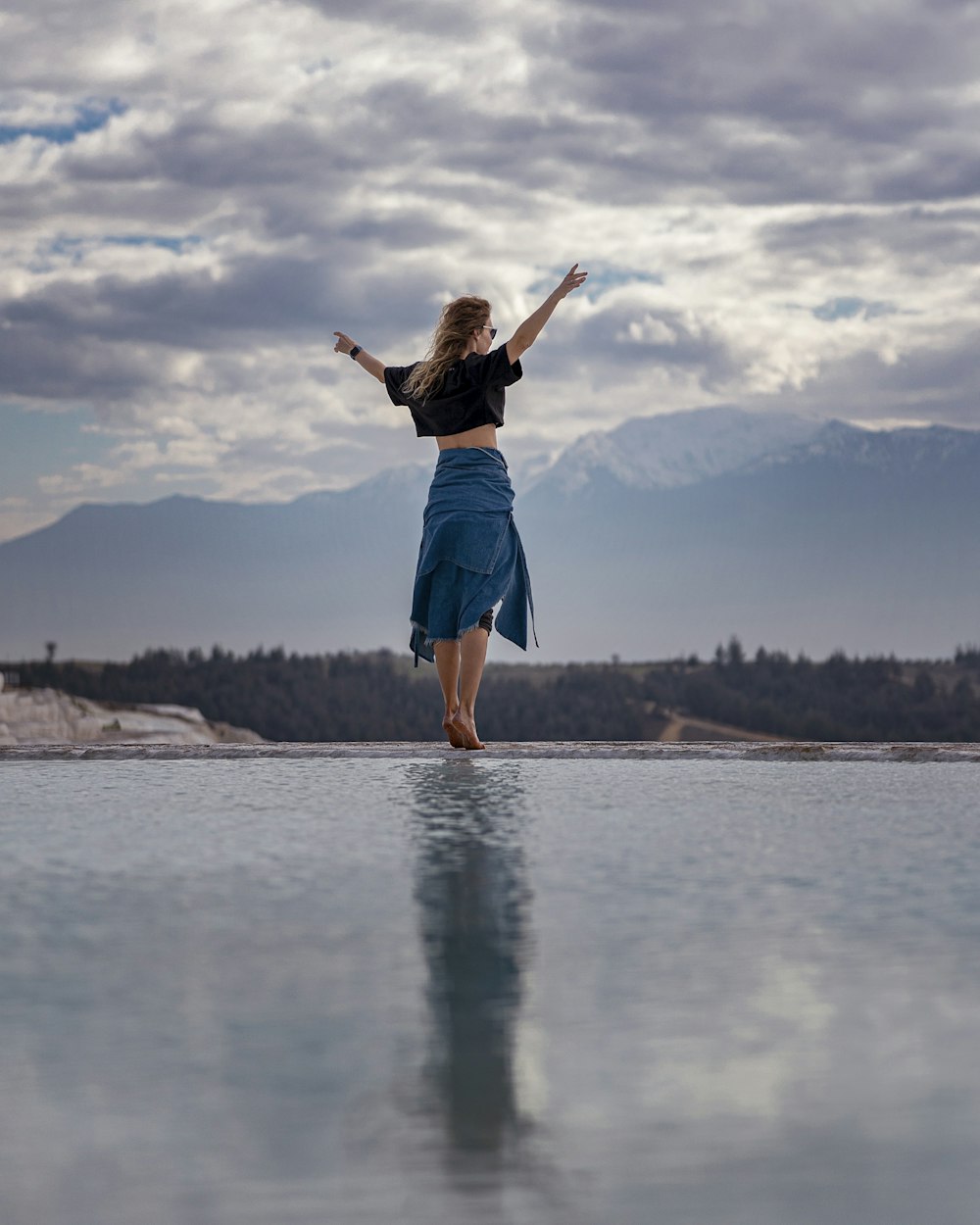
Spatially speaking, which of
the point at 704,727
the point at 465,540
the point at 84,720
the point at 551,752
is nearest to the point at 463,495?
the point at 465,540

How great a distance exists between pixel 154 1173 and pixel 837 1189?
0.48m

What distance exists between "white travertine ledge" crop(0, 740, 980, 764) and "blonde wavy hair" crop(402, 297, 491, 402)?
Answer: 1186 millimetres

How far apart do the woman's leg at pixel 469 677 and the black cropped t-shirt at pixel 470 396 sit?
69cm

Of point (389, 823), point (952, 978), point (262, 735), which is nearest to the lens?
point (952, 978)

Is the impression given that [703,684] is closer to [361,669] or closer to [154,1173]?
[361,669]

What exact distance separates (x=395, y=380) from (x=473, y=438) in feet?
1.27

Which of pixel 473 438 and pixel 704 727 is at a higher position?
pixel 473 438

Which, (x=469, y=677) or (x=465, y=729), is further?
(x=469, y=677)

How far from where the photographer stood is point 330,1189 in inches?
38.3

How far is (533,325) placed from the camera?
4.36m

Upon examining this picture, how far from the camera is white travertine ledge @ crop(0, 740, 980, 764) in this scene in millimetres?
4082

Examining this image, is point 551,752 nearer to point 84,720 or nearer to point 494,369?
point 494,369

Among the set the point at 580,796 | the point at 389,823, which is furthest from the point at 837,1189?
the point at 580,796

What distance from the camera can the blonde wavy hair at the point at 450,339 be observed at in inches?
183
